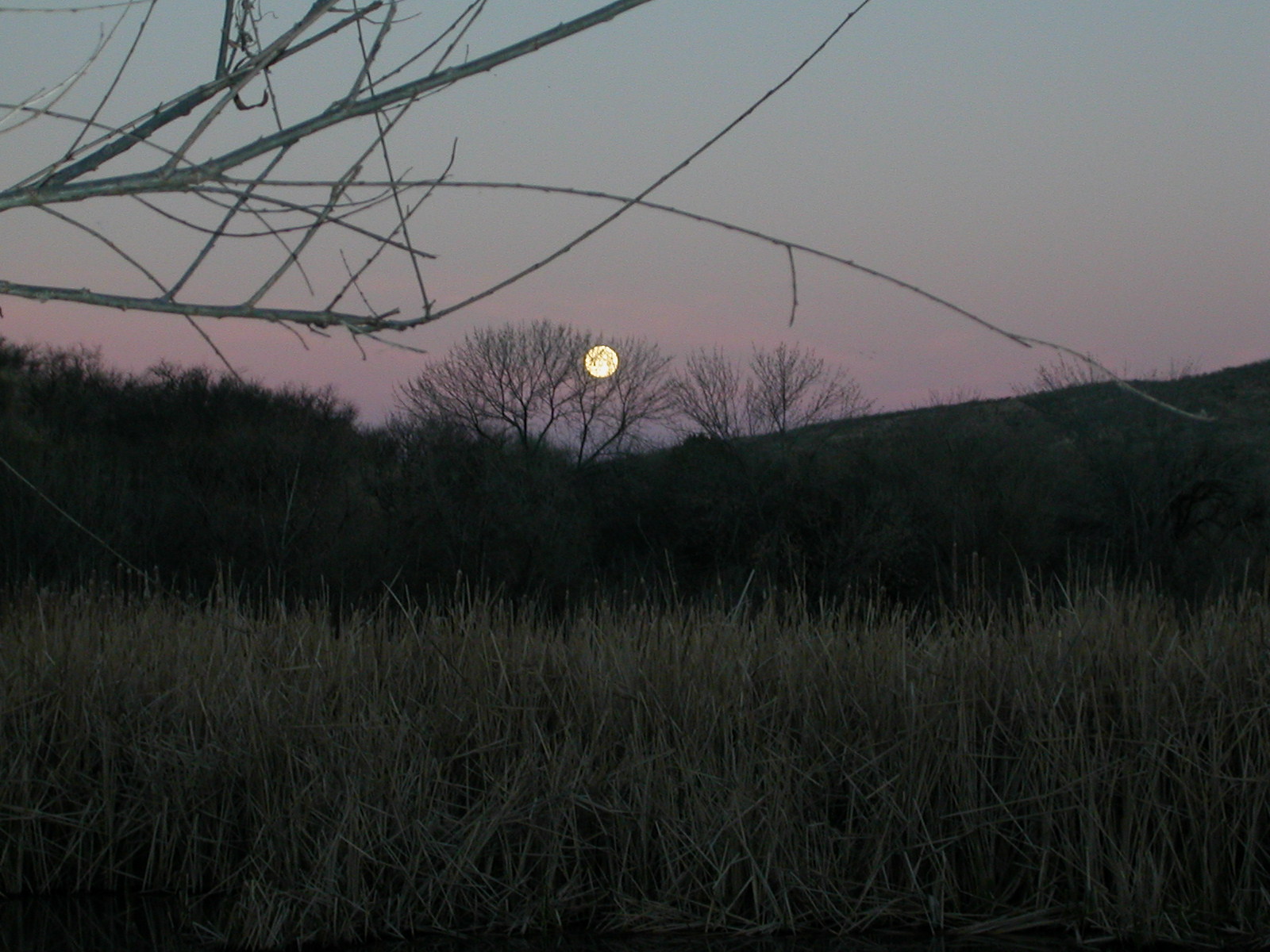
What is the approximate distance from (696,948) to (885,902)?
88 cm

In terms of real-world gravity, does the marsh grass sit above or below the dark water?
above

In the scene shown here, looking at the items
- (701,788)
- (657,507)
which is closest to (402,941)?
(701,788)

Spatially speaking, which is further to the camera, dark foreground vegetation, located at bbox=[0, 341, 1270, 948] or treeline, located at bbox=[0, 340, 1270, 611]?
treeline, located at bbox=[0, 340, 1270, 611]

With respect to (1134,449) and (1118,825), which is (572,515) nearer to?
(1134,449)

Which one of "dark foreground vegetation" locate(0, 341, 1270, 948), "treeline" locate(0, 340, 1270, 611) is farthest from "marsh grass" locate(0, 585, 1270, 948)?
"treeline" locate(0, 340, 1270, 611)

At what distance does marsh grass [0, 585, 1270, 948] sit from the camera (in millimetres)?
5391

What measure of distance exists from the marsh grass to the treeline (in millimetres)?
11667

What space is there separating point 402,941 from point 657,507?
63.4 feet

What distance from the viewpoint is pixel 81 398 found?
29.6 m

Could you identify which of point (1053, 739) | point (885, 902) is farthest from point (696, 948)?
point (1053, 739)

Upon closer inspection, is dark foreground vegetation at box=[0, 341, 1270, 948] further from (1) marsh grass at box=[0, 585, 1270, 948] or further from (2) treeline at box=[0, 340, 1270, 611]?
(2) treeline at box=[0, 340, 1270, 611]

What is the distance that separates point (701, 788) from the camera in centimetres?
565

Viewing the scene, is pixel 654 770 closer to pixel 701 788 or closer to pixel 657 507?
pixel 701 788

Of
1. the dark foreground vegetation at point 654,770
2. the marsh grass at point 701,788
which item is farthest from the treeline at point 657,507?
the marsh grass at point 701,788
